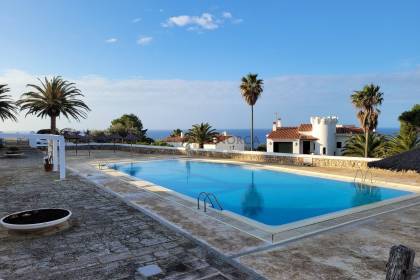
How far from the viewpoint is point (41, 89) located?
106 feet

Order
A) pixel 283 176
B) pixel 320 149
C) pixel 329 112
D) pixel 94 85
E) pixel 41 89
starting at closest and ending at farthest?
1. pixel 283 176
2. pixel 41 89
3. pixel 94 85
4. pixel 320 149
5. pixel 329 112

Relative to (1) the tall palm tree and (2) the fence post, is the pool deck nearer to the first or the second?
(2) the fence post

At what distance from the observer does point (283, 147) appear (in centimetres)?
4438

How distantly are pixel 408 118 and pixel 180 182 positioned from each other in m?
23.6

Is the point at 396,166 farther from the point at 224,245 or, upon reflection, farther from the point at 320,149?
the point at 320,149

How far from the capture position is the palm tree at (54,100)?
32.2 m

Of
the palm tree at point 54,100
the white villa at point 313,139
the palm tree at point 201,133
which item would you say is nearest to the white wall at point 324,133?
the white villa at point 313,139

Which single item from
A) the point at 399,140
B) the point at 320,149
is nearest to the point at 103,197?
the point at 399,140

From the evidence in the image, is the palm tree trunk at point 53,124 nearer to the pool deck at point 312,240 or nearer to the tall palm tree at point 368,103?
the pool deck at point 312,240

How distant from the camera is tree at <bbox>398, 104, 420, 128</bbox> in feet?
94.0

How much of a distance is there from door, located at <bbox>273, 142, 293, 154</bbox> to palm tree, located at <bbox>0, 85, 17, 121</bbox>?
31713mm

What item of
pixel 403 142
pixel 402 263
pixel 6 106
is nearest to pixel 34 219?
pixel 402 263

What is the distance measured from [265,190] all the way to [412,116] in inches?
861

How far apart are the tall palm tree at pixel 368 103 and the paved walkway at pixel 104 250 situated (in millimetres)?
24677
